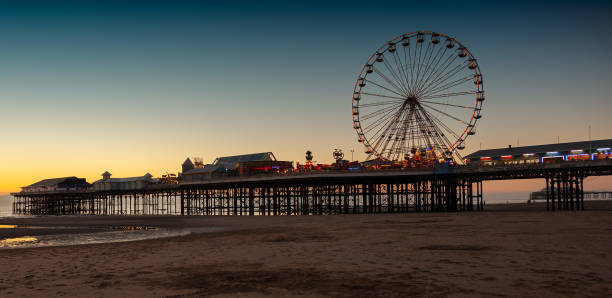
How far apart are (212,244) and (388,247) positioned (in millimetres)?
8197

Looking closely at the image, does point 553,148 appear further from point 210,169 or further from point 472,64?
point 210,169

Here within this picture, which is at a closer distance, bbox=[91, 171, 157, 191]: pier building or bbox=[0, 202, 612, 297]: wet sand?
bbox=[0, 202, 612, 297]: wet sand

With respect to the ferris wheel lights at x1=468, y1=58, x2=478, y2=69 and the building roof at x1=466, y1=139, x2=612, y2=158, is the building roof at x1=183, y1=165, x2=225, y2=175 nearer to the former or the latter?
the building roof at x1=466, y1=139, x2=612, y2=158

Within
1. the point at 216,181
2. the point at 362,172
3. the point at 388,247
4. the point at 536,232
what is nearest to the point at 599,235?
the point at 536,232

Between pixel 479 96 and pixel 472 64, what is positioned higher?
pixel 472 64

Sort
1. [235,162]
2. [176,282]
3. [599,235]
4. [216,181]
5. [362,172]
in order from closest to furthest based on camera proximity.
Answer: [176,282] → [599,235] → [362,172] → [216,181] → [235,162]

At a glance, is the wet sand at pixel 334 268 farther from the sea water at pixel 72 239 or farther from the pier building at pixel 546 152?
the pier building at pixel 546 152

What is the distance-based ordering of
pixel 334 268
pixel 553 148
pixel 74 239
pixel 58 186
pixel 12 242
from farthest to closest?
pixel 58 186 → pixel 553 148 → pixel 74 239 → pixel 12 242 → pixel 334 268

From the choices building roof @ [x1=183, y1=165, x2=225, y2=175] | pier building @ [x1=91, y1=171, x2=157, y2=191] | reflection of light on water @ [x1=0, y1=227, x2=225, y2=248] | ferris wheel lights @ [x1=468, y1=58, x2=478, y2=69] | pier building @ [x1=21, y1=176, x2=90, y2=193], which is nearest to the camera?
reflection of light on water @ [x1=0, y1=227, x2=225, y2=248]

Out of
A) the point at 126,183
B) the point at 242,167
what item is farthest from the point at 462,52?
the point at 126,183

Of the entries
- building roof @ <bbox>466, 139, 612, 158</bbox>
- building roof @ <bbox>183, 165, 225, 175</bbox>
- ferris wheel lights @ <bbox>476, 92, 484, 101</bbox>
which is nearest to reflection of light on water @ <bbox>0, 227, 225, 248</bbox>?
ferris wheel lights @ <bbox>476, 92, 484, 101</bbox>

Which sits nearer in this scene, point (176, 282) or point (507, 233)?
point (176, 282)

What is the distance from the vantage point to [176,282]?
11.4 m

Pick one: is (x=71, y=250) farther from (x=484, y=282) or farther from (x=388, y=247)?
(x=484, y=282)
